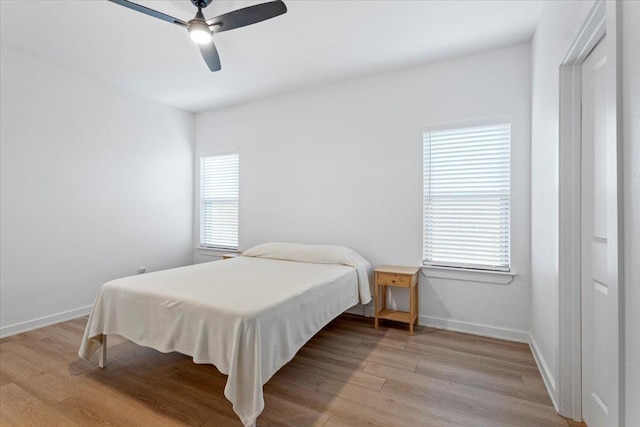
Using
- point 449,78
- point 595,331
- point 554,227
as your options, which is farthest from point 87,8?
point 595,331

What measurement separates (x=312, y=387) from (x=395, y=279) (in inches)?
53.3

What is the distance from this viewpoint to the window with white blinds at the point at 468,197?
2926 millimetres

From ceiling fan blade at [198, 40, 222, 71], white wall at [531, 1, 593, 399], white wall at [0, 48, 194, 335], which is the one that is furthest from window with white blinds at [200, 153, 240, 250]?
white wall at [531, 1, 593, 399]

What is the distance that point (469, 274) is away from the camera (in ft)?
9.91

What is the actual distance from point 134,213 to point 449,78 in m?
4.26

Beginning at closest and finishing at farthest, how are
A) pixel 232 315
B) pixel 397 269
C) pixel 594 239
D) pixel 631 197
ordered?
pixel 631 197, pixel 594 239, pixel 232 315, pixel 397 269

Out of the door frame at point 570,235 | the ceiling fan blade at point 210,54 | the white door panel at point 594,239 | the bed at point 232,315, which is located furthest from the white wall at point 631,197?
the ceiling fan blade at point 210,54

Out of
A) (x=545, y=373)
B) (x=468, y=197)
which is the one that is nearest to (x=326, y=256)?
(x=468, y=197)

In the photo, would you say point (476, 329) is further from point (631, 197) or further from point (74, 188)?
point (74, 188)

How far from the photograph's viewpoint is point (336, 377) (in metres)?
2.25

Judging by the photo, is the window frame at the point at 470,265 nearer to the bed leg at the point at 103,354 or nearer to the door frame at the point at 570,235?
the door frame at the point at 570,235

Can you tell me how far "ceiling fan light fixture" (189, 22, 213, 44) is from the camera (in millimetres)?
2023

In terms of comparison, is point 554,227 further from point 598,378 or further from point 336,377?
point 336,377

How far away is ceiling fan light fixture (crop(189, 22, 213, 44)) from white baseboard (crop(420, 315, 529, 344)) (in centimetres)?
323
